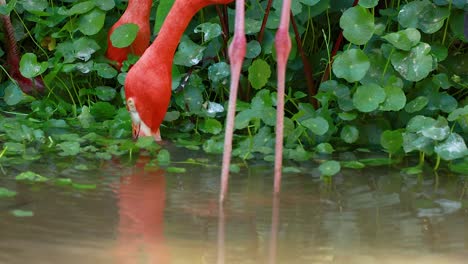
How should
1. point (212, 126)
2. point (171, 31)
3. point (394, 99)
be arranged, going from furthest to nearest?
point (212, 126), point (171, 31), point (394, 99)

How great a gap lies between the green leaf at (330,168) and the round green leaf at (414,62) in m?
0.52

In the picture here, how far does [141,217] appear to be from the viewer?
6.97 ft

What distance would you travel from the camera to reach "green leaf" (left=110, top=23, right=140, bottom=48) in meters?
3.25

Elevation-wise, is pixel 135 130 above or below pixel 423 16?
below

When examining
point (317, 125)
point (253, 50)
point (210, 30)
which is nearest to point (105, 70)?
point (210, 30)

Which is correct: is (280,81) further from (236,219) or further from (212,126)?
(212,126)

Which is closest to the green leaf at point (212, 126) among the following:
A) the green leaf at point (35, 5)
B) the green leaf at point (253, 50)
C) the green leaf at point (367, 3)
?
the green leaf at point (253, 50)

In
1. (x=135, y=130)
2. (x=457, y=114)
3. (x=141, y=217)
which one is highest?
(x=457, y=114)

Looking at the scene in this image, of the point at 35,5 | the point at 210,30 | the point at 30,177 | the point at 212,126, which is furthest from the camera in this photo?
the point at 35,5

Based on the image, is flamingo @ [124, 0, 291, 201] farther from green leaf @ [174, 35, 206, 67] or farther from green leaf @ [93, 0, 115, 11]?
green leaf @ [93, 0, 115, 11]

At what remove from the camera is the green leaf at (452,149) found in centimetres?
262

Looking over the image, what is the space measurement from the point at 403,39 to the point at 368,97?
0.73ft

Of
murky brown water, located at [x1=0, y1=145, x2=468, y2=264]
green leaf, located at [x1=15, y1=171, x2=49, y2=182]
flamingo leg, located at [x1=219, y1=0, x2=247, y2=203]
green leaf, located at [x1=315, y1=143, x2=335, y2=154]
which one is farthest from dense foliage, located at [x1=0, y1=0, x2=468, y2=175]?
flamingo leg, located at [x1=219, y1=0, x2=247, y2=203]

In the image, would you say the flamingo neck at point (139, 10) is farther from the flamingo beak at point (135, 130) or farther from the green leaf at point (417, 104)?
the green leaf at point (417, 104)
